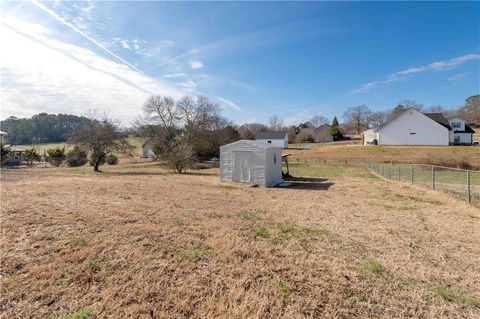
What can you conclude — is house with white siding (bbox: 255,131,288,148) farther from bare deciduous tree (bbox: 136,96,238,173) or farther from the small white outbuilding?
the small white outbuilding

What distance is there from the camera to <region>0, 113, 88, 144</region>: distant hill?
57.0 metres

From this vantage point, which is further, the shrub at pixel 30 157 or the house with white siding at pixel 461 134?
the house with white siding at pixel 461 134

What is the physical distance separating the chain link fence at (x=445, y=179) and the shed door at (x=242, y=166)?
9.55 metres

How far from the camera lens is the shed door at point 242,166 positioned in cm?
1636

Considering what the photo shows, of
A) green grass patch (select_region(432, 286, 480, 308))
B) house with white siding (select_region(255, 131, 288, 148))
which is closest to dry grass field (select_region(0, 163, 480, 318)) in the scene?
green grass patch (select_region(432, 286, 480, 308))

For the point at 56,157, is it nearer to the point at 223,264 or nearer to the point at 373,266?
the point at 223,264

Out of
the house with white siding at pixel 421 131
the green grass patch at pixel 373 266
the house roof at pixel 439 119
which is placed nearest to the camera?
the green grass patch at pixel 373 266

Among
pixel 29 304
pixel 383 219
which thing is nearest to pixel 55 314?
pixel 29 304

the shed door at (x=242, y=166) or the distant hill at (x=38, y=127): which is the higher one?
the distant hill at (x=38, y=127)

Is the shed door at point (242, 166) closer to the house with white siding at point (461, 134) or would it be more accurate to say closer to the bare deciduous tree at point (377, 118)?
the house with white siding at point (461, 134)

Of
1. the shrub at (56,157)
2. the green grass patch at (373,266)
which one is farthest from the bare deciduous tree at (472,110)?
the shrub at (56,157)

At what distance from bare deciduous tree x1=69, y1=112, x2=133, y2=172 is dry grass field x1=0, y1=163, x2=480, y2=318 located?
19242mm

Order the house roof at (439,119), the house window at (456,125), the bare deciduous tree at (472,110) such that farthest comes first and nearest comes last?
1. the bare deciduous tree at (472,110)
2. the house window at (456,125)
3. the house roof at (439,119)

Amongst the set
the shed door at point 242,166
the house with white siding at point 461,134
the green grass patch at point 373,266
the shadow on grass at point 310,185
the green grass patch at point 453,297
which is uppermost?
the house with white siding at point 461,134
